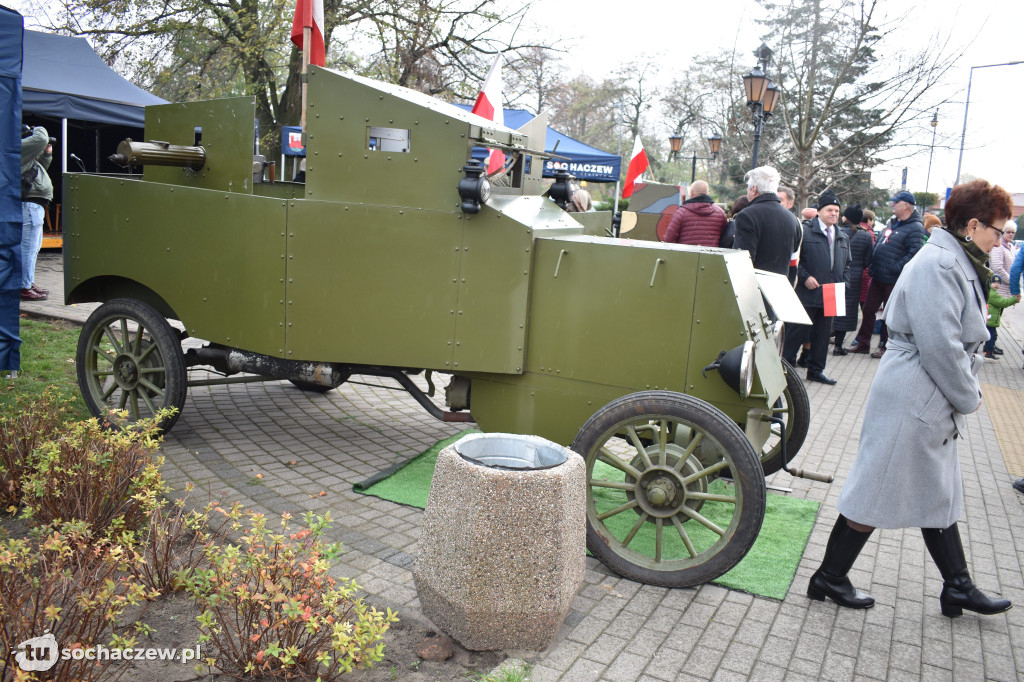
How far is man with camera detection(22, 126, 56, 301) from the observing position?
377 inches

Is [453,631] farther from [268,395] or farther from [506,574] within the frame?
[268,395]

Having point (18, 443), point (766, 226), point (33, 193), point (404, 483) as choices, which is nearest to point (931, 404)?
point (404, 483)

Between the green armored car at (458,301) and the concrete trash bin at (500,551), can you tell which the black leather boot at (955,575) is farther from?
the concrete trash bin at (500,551)

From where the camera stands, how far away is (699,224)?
27.9ft

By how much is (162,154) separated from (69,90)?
11410 millimetres

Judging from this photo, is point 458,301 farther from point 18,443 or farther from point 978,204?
point 978,204

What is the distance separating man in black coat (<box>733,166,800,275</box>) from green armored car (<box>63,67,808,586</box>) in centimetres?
248

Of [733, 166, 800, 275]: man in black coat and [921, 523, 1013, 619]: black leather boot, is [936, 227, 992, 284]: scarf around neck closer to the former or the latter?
[921, 523, 1013, 619]: black leather boot

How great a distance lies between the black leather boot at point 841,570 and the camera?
380cm

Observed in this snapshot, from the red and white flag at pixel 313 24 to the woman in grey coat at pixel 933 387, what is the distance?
4.55m

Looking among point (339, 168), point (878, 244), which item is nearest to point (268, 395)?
point (339, 168)

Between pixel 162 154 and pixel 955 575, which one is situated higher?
pixel 162 154

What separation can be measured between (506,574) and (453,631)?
0.35 m

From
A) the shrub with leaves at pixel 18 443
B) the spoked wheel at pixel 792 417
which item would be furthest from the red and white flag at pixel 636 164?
the shrub with leaves at pixel 18 443
